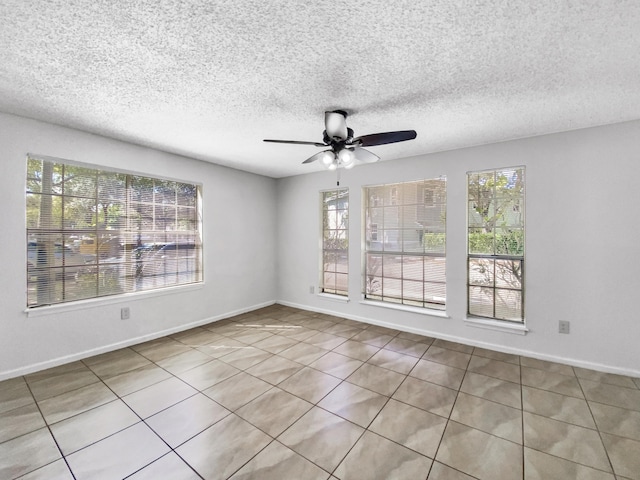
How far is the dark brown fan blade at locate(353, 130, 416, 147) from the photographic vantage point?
2.20m

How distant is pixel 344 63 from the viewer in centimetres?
179

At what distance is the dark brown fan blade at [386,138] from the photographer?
2195 mm

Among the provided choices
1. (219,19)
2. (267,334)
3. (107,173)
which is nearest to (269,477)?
(267,334)

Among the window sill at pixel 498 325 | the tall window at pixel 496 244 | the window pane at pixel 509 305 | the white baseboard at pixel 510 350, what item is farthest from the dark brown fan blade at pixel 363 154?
the white baseboard at pixel 510 350

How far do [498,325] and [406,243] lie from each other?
Answer: 1.50 m

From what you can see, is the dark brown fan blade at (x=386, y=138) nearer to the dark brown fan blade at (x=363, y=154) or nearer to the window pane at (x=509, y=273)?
the dark brown fan blade at (x=363, y=154)

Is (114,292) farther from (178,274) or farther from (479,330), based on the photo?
(479,330)

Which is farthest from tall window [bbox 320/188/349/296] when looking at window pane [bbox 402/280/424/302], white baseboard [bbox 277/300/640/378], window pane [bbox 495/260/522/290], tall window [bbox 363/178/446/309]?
window pane [bbox 495/260/522/290]

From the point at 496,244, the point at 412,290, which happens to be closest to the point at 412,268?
the point at 412,290

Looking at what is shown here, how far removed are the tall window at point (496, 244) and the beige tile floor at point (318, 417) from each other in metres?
0.61

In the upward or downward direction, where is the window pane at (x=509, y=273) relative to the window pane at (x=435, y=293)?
upward

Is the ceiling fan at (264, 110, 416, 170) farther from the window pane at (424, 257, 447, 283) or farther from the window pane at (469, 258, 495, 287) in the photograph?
the window pane at (469, 258, 495, 287)

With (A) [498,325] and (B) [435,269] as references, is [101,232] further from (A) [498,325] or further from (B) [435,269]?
(A) [498,325]

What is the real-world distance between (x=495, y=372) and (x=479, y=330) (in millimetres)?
688
